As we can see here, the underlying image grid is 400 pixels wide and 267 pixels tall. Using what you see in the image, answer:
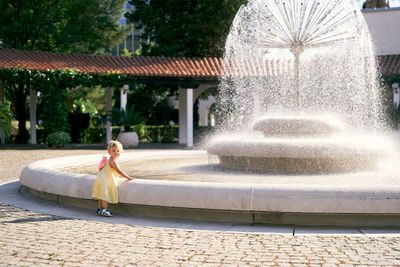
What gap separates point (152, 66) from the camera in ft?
71.4

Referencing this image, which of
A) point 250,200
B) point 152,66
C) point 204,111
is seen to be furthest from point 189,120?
point 204,111

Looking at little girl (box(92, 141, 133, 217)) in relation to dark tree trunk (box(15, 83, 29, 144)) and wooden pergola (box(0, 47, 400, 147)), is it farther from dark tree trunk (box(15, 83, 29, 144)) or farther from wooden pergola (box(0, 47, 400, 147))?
dark tree trunk (box(15, 83, 29, 144))

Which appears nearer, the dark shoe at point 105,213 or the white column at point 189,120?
the dark shoe at point 105,213

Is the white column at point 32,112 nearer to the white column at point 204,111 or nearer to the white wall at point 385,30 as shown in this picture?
the white wall at point 385,30

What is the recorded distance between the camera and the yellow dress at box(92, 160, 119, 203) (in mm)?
5293

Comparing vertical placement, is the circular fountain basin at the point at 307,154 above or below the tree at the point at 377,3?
below

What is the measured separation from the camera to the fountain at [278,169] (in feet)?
15.6

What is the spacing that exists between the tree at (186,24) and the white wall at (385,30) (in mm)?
7424

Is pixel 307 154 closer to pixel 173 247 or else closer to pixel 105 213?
pixel 105 213

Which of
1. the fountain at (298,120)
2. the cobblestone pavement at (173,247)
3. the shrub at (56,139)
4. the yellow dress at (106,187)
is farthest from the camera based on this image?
the shrub at (56,139)

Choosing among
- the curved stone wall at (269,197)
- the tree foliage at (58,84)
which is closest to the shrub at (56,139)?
the tree foliage at (58,84)

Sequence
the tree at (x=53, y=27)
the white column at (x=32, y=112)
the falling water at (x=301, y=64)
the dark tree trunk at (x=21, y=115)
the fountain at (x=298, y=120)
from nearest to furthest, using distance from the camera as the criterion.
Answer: the fountain at (x=298, y=120)
the falling water at (x=301, y=64)
the white column at (x=32, y=112)
the dark tree trunk at (x=21, y=115)
the tree at (x=53, y=27)

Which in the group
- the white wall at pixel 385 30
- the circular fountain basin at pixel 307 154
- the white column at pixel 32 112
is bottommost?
the circular fountain basin at pixel 307 154

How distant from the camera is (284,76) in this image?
21781 millimetres
